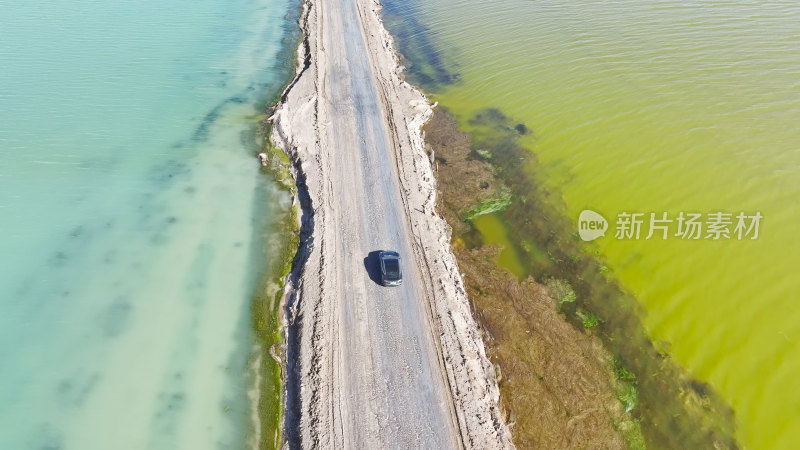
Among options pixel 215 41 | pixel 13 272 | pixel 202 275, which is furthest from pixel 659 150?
pixel 215 41

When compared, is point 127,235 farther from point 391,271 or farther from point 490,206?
point 490,206

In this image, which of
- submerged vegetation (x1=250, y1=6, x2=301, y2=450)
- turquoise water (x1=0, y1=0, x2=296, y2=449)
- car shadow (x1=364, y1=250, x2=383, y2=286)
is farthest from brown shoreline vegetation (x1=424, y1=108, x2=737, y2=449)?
turquoise water (x1=0, y1=0, x2=296, y2=449)

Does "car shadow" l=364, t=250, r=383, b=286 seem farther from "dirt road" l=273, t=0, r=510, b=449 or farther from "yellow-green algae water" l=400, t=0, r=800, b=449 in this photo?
"yellow-green algae water" l=400, t=0, r=800, b=449
